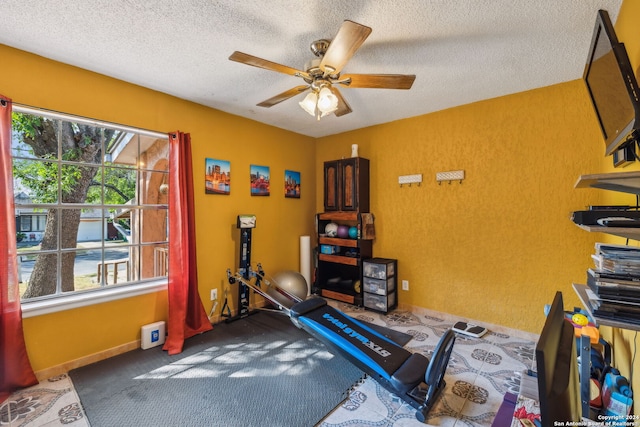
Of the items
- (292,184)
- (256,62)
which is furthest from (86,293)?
(292,184)

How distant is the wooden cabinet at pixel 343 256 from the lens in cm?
402

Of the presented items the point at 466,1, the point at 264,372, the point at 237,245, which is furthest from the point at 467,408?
the point at 237,245

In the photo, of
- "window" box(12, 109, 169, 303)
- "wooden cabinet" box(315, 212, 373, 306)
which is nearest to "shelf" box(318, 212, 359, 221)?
"wooden cabinet" box(315, 212, 373, 306)

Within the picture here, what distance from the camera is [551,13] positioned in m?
1.80

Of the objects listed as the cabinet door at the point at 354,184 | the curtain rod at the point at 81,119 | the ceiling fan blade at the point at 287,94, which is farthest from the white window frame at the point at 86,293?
the cabinet door at the point at 354,184

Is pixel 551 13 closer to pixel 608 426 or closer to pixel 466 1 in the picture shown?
pixel 466 1

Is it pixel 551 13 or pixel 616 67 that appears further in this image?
pixel 551 13

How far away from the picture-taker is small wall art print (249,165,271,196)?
153 inches

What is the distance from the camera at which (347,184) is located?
4.10m

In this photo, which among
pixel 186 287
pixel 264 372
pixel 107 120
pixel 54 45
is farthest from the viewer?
pixel 186 287

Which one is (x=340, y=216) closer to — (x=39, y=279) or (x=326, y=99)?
(x=326, y=99)

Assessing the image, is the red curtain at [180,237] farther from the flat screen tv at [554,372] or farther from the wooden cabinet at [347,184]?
the flat screen tv at [554,372]

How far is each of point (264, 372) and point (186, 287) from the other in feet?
4.04

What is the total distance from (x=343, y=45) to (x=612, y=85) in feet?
4.23
